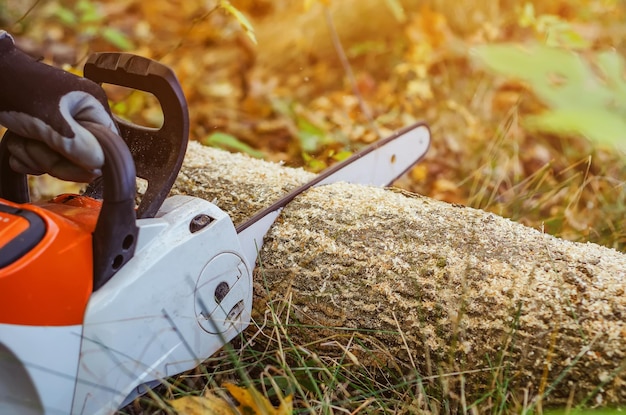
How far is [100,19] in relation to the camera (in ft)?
15.1

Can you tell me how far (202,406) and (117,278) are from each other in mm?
332

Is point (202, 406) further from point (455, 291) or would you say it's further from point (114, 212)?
point (455, 291)

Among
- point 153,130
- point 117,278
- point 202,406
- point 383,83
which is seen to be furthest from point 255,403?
point 383,83

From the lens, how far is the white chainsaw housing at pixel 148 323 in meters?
1.12

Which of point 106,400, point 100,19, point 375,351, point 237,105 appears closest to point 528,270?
point 375,351

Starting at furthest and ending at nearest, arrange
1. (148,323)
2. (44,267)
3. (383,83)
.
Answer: (383,83) → (148,323) → (44,267)

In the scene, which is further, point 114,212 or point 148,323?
point 148,323

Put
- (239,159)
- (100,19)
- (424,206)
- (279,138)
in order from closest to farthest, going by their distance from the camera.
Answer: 1. (424,206)
2. (239,159)
3. (279,138)
4. (100,19)

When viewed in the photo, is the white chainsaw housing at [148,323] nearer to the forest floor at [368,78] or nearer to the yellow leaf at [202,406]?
the yellow leaf at [202,406]

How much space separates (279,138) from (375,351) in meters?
1.99

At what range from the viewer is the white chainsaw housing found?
112 centimetres

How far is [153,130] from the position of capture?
133 cm

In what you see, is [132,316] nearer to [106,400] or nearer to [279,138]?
[106,400]

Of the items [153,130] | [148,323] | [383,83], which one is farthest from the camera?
[383,83]
